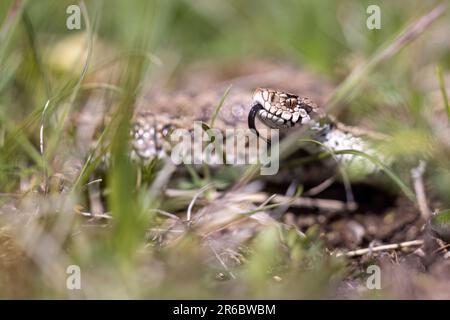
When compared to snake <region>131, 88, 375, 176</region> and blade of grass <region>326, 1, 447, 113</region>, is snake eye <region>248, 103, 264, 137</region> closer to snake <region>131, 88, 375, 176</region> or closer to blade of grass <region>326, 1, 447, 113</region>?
snake <region>131, 88, 375, 176</region>

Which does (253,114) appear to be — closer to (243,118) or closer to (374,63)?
(243,118)

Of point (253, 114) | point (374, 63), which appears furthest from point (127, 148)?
point (374, 63)

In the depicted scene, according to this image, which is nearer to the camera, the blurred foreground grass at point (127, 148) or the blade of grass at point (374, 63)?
the blurred foreground grass at point (127, 148)

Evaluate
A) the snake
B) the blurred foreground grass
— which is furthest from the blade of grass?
the blurred foreground grass

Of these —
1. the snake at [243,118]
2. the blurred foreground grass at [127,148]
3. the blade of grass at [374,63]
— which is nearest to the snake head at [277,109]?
the snake at [243,118]

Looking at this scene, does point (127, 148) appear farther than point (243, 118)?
No

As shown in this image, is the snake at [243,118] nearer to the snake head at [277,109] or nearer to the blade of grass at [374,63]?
the snake head at [277,109]

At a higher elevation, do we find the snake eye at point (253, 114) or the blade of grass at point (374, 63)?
the blade of grass at point (374, 63)

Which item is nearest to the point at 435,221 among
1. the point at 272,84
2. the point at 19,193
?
the point at 19,193
